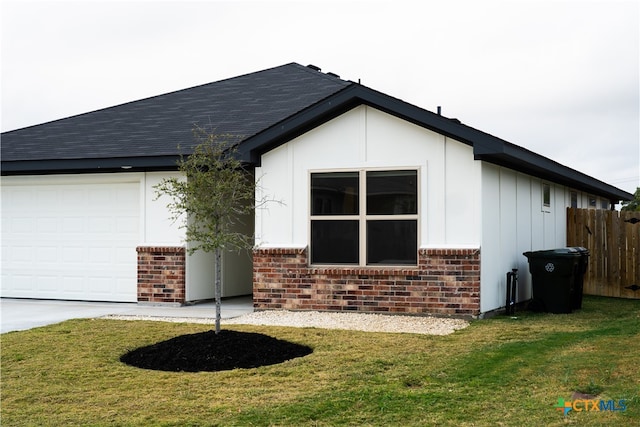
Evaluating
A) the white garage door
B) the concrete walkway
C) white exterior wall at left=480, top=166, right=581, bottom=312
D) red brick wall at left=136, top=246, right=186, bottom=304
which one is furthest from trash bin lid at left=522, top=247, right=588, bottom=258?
the white garage door

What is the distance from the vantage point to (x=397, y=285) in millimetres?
11695

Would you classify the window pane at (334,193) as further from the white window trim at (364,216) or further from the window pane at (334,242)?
the window pane at (334,242)

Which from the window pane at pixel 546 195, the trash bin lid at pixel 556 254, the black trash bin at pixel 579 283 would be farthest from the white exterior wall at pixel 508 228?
the black trash bin at pixel 579 283

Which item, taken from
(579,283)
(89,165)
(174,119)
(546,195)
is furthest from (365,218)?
(174,119)

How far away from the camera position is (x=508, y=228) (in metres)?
13.0

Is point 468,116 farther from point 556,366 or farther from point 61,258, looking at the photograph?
point 556,366

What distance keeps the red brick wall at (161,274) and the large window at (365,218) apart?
2700 millimetres

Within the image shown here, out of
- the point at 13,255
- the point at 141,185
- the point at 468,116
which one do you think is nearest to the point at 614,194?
the point at 468,116

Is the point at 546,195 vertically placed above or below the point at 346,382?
above

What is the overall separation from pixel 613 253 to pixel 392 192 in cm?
758

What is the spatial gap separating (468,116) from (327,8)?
1412 cm

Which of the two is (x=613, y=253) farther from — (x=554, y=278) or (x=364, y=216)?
(x=364, y=216)

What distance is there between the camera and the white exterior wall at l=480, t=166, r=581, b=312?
11.7 meters

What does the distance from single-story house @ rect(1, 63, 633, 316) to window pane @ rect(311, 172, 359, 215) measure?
19mm
